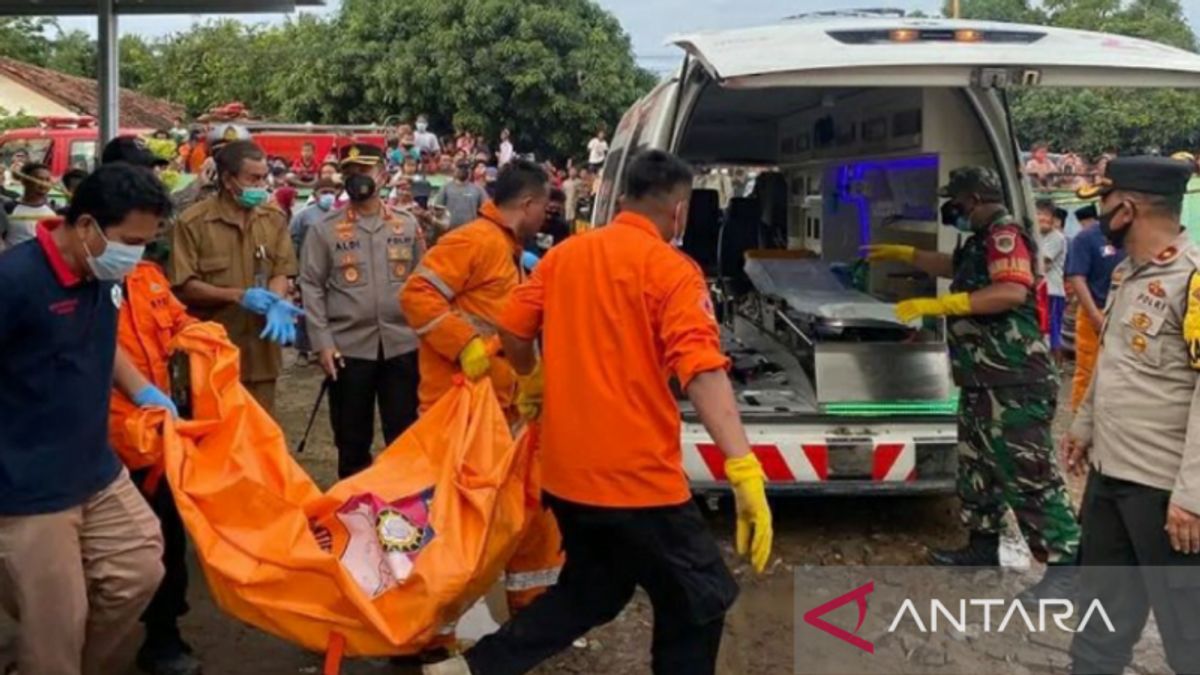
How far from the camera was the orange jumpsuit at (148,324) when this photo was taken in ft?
12.1

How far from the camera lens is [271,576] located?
3.21 metres

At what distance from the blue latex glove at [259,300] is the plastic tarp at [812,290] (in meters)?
2.47

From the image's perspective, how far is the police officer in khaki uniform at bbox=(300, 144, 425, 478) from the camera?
470cm

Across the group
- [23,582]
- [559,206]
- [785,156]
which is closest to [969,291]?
[23,582]

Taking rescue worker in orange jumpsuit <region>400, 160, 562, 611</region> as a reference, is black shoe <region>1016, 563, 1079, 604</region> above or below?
below

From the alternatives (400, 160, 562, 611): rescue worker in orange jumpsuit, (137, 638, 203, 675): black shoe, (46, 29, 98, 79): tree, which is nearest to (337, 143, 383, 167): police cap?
(400, 160, 562, 611): rescue worker in orange jumpsuit

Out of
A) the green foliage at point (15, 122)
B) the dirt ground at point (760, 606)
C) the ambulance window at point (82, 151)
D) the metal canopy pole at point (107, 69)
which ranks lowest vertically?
the dirt ground at point (760, 606)

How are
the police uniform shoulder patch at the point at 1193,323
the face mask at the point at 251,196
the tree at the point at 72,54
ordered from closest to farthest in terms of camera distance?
the police uniform shoulder patch at the point at 1193,323 < the face mask at the point at 251,196 < the tree at the point at 72,54

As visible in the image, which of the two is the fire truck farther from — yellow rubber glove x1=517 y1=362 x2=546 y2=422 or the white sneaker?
the white sneaker

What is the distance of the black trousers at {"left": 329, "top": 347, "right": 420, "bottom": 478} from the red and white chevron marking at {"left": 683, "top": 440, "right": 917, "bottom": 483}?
1.18m

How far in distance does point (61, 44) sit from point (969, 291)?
51615mm

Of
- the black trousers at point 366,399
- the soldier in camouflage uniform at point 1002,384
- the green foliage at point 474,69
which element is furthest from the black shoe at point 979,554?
the green foliage at point 474,69

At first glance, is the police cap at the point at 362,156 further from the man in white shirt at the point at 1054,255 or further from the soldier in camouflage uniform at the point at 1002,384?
the man in white shirt at the point at 1054,255

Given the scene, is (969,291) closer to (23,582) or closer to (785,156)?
(23,582)
